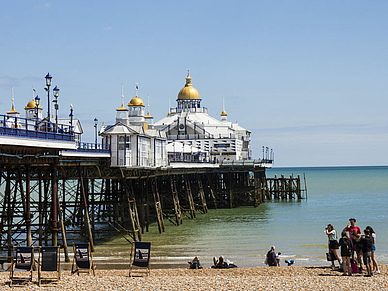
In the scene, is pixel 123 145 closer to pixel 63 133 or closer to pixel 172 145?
pixel 63 133

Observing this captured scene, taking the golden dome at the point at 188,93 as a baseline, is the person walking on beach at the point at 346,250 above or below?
below

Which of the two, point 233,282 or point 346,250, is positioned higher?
point 346,250

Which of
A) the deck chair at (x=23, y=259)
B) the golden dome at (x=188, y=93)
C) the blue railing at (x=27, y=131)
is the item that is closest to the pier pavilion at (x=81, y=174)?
the blue railing at (x=27, y=131)

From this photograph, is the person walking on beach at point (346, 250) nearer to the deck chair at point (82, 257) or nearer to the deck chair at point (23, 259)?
the deck chair at point (82, 257)

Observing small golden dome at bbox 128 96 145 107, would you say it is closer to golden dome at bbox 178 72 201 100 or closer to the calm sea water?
the calm sea water

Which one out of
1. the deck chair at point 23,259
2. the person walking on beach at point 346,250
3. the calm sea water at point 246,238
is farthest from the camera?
the calm sea water at point 246,238

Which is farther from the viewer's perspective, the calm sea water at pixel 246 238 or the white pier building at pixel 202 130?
the white pier building at pixel 202 130

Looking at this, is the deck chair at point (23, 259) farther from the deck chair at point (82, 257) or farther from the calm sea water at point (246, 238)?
the calm sea water at point (246, 238)

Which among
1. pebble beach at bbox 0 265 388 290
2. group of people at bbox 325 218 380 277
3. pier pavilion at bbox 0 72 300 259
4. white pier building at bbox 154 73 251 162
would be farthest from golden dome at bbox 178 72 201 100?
group of people at bbox 325 218 380 277

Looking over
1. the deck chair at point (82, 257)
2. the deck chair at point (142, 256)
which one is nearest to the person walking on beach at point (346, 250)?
the deck chair at point (142, 256)

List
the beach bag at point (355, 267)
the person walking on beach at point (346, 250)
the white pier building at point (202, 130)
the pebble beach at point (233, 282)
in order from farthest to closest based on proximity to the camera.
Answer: the white pier building at point (202, 130) < the beach bag at point (355, 267) < the person walking on beach at point (346, 250) < the pebble beach at point (233, 282)

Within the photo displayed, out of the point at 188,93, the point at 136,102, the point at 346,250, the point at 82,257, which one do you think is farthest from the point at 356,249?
the point at 188,93

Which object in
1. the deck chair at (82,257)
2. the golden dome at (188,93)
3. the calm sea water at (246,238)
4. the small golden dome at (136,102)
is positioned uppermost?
the golden dome at (188,93)

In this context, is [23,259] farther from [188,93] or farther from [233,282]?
[188,93]
